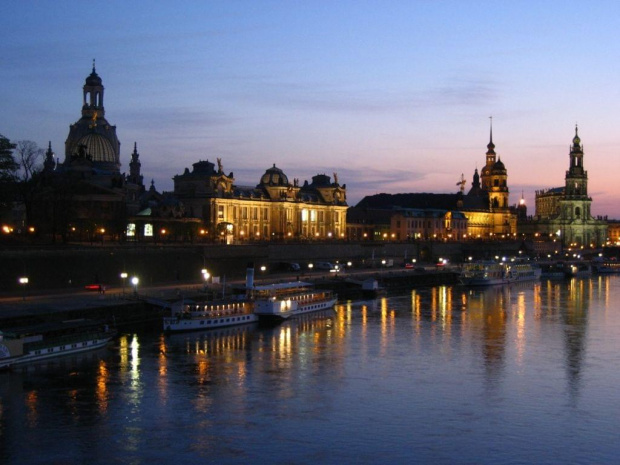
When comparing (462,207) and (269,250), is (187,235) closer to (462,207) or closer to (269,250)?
(269,250)

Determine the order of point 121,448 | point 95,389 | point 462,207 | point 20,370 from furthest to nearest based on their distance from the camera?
1. point 462,207
2. point 20,370
3. point 95,389
4. point 121,448

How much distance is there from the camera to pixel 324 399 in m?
36.8

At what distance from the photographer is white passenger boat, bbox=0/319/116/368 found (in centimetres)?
4175

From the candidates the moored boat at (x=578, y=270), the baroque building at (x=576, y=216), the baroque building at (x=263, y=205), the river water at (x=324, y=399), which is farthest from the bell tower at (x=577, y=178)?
the river water at (x=324, y=399)

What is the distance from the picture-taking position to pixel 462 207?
181500 millimetres

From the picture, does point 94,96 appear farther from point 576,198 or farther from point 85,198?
point 576,198

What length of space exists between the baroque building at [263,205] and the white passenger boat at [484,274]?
2632 cm

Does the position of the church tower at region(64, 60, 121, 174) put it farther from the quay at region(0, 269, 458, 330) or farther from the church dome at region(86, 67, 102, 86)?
the quay at region(0, 269, 458, 330)

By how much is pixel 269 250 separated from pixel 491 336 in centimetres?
4722

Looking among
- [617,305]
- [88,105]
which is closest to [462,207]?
[88,105]

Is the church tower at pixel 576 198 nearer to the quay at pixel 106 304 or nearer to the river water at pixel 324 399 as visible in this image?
the quay at pixel 106 304

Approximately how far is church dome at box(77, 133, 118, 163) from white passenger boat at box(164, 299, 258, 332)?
74710mm

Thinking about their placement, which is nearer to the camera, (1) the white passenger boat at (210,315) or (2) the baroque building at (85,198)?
(1) the white passenger boat at (210,315)

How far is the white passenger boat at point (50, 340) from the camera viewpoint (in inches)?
1644
